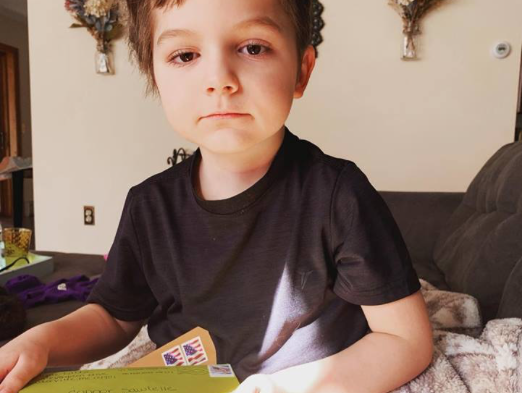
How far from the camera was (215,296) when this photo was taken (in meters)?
0.71

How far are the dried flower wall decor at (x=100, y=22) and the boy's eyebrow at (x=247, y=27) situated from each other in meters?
2.34

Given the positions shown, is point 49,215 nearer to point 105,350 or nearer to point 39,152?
point 39,152

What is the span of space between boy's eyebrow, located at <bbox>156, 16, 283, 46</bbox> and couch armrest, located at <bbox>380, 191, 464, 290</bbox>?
1.36 meters

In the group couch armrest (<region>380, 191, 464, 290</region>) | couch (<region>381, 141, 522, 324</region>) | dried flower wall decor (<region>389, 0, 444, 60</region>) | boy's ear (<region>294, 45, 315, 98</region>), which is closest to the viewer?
boy's ear (<region>294, 45, 315, 98</region>)

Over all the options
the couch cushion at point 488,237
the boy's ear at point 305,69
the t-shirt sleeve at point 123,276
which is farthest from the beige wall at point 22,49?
the boy's ear at point 305,69

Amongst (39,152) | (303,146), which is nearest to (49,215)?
(39,152)

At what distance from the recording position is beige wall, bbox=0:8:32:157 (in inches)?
219

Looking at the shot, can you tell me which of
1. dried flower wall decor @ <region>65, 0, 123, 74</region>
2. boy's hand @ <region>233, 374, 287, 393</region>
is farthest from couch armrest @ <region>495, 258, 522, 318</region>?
dried flower wall decor @ <region>65, 0, 123, 74</region>

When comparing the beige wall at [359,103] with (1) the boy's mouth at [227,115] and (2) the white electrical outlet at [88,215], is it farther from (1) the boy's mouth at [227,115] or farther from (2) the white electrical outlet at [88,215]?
(1) the boy's mouth at [227,115]

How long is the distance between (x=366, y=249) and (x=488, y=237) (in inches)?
27.6

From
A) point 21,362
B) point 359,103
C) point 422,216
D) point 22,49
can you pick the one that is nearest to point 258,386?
point 21,362

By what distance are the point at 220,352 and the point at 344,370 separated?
0.22 meters

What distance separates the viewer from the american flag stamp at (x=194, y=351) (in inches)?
27.9

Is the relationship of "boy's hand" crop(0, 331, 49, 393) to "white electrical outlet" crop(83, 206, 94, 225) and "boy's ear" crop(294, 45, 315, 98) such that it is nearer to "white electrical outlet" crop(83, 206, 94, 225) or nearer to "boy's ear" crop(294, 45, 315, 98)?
"boy's ear" crop(294, 45, 315, 98)
